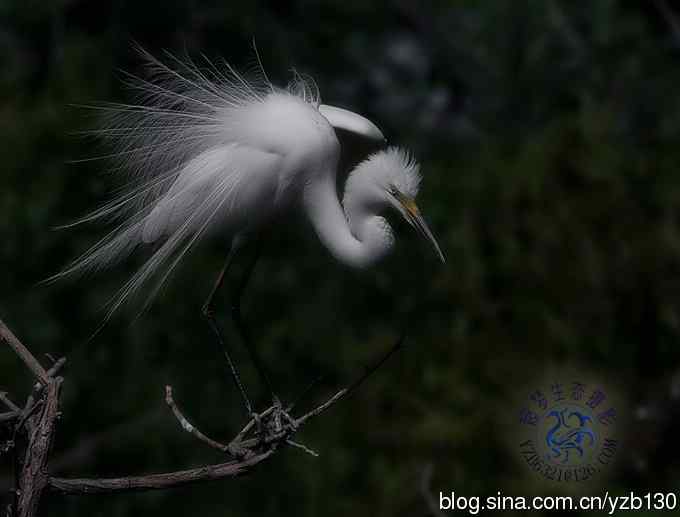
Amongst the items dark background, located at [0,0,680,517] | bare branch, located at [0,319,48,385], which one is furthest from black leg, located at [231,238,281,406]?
dark background, located at [0,0,680,517]

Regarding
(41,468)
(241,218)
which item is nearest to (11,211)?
(241,218)

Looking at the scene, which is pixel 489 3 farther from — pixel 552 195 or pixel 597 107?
pixel 552 195

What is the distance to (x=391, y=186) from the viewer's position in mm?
2303

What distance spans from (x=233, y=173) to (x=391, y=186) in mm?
314

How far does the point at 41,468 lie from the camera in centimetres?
182

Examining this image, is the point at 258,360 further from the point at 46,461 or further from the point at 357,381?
the point at 46,461

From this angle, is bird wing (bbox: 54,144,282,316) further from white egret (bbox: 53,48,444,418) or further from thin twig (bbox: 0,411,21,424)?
thin twig (bbox: 0,411,21,424)

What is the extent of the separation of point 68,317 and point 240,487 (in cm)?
130

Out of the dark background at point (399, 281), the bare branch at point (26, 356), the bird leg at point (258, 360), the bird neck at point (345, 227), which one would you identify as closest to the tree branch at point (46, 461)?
the bare branch at point (26, 356)

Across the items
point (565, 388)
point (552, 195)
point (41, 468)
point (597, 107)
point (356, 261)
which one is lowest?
point (41, 468)

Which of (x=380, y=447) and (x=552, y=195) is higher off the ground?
(x=552, y=195)

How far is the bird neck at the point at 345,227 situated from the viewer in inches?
89.2

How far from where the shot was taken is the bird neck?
227cm

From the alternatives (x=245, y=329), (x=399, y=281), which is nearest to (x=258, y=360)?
(x=245, y=329)
